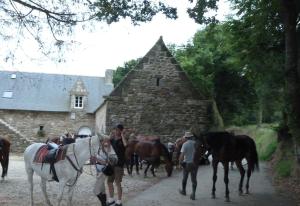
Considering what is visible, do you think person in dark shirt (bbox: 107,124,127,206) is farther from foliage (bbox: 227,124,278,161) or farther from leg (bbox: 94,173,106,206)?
foliage (bbox: 227,124,278,161)

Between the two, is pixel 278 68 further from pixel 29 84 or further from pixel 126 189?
pixel 29 84

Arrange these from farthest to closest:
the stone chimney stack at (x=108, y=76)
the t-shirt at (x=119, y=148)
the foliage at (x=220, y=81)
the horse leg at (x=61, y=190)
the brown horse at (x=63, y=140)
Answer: the stone chimney stack at (x=108, y=76) → the foliage at (x=220, y=81) → the brown horse at (x=63, y=140) → the t-shirt at (x=119, y=148) → the horse leg at (x=61, y=190)

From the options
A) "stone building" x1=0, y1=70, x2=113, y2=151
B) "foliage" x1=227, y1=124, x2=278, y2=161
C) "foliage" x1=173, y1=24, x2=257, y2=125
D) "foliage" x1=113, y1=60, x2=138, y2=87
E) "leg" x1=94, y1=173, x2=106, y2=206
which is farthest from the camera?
"foliage" x1=113, y1=60, x2=138, y2=87

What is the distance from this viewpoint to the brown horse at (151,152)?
63.0 feet

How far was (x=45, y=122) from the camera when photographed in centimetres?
4750

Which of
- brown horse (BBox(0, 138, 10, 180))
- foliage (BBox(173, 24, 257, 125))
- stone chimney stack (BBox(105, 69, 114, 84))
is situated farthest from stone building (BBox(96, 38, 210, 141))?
stone chimney stack (BBox(105, 69, 114, 84))

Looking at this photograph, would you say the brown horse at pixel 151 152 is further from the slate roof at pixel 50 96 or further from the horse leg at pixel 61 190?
the slate roof at pixel 50 96

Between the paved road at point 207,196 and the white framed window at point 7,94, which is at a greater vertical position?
the white framed window at point 7,94

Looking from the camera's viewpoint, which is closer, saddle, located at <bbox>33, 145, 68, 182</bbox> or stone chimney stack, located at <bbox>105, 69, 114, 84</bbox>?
saddle, located at <bbox>33, 145, 68, 182</bbox>

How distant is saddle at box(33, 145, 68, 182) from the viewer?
9859mm

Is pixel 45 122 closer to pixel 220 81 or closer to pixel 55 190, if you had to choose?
pixel 220 81

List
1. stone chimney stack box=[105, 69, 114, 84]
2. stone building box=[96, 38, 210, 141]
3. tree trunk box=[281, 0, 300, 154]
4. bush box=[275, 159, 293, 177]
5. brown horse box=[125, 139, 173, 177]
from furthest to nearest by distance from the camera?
1. stone chimney stack box=[105, 69, 114, 84]
2. stone building box=[96, 38, 210, 141]
3. brown horse box=[125, 139, 173, 177]
4. bush box=[275, 159, 293, 177]
5. tree trunk box=[281, 0, 300, 154]

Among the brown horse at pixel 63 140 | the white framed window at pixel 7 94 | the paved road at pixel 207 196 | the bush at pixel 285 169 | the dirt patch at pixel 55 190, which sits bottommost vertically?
the dirt patch at pixel 55 190

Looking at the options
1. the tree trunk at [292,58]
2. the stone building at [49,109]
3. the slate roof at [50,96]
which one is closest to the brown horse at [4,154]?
the tree trunk at [292,58]
